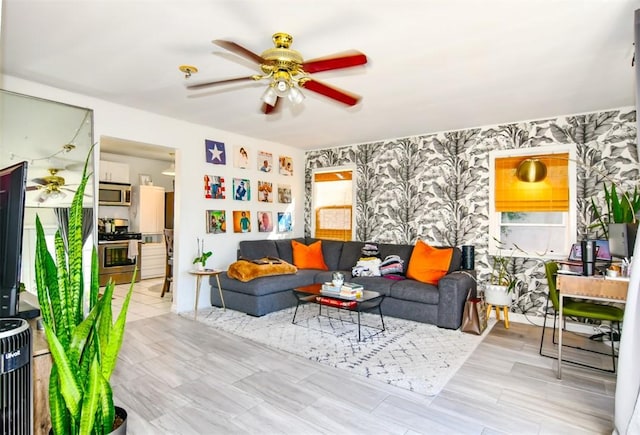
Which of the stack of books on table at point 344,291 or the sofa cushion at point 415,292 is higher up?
the stack of books on table at point 344,291

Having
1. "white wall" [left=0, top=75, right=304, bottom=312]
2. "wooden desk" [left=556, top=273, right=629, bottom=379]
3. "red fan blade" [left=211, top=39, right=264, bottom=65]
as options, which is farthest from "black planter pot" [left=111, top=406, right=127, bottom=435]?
"white wall" [left=0, top=75, right=304, bottom=312]

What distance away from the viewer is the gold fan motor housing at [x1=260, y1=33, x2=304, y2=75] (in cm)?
227

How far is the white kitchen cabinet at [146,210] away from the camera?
7.14 metres

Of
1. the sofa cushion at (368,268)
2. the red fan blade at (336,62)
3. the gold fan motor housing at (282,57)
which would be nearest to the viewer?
the red fan blade at (336,62)

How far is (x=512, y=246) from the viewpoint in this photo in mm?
4723

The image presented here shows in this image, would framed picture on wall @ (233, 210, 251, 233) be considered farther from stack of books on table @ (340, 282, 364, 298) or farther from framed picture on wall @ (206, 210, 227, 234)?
stack of books on table @ (340, 282, 364, 298)

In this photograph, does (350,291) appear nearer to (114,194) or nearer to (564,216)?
(564,216)

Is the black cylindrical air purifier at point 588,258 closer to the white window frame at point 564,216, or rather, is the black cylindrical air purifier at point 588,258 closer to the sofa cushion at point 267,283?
the white window frame at point 564,216

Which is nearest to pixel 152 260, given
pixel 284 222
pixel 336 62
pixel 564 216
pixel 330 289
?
pixel 284 222

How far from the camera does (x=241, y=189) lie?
557 cm

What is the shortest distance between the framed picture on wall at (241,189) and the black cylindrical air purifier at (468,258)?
3264 millimetres

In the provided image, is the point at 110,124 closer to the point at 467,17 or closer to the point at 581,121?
the point at 467,17

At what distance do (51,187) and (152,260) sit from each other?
3932 millimetres

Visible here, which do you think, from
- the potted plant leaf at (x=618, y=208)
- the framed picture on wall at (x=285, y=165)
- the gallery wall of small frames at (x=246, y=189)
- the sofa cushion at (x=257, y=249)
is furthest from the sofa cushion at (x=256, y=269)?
the potted plant leaf at (x=618, y=208)
